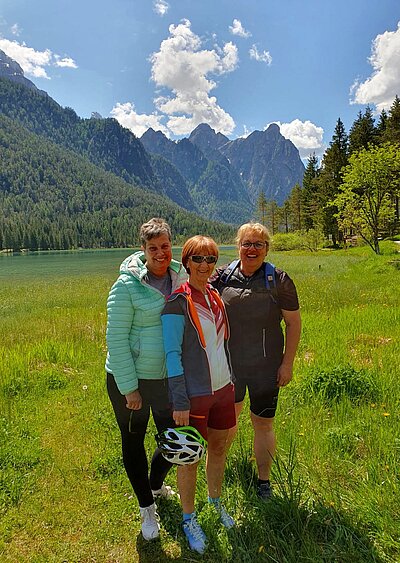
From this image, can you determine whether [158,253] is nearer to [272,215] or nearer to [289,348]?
[289,348]

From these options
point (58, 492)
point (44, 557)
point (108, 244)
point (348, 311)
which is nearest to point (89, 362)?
point (58, 492)

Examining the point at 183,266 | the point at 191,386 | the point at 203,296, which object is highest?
the point at 183,266

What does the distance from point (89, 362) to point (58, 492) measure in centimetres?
370

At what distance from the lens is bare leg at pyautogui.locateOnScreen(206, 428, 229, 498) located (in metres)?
2.65

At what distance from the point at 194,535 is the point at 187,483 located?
1.34ft

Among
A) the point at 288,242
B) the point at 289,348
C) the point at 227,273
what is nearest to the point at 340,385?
the point at 289,348

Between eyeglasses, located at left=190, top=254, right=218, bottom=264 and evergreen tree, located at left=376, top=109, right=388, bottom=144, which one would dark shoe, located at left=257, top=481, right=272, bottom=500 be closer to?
eyeglasses, located at left=190, top=254, right=218, bottom=264

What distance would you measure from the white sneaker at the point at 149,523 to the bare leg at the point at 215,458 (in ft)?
1.56

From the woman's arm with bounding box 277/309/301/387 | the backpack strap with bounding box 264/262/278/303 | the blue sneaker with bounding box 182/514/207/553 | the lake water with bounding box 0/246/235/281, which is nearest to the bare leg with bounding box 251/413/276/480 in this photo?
the woman's arm with bounding box 277/309/301/387

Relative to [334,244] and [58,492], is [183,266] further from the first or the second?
[334,244]

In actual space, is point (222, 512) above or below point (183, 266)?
below

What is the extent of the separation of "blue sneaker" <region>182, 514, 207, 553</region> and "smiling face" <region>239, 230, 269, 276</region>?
2.04 meters

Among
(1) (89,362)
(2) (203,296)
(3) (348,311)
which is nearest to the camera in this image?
(2) (203,296)

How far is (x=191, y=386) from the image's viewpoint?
2.43 meters
